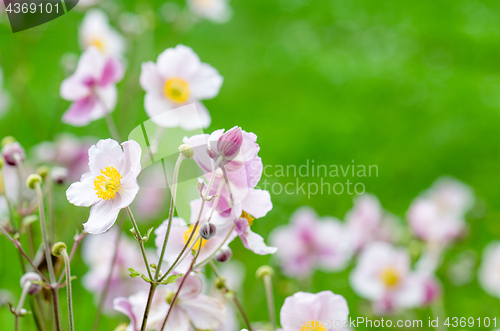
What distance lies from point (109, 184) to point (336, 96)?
220 cm

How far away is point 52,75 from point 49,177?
6.82ft

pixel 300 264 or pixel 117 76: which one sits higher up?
pixel 117 76

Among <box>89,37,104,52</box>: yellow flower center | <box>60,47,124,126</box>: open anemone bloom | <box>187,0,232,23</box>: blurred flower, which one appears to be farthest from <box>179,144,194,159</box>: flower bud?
<box>187,0,232,23</box>: blurred flower

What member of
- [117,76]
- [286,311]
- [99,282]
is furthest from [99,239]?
[286,311]

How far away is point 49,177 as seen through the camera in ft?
1.98

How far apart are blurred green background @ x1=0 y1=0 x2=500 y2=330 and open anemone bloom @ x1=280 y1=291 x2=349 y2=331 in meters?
0.36

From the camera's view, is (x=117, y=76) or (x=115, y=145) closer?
(x=115, y=145)

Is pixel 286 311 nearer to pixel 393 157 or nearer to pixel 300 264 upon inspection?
pixel 300 264

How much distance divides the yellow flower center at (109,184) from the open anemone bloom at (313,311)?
19 centimetres

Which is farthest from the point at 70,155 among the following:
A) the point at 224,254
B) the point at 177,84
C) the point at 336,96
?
the point at 336,96

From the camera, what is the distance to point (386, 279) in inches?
38.8

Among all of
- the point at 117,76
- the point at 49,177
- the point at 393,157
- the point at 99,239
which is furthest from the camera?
the point at 393,157

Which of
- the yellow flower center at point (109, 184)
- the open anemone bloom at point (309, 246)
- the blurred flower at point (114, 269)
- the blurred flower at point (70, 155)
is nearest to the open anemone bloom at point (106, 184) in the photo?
the yellow flower center at point (109, 184)

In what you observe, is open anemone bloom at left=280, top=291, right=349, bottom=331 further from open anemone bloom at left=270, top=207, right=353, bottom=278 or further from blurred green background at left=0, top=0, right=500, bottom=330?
open anemone bloom at left=270, top=207, right=353, bottom=278
